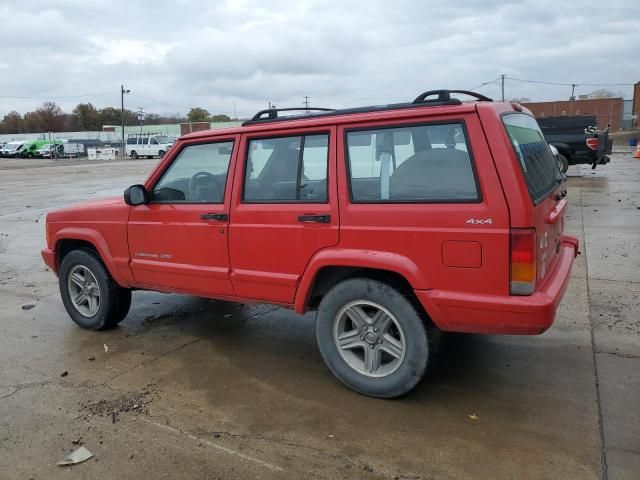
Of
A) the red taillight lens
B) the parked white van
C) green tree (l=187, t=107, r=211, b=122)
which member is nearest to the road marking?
the red taillight lens

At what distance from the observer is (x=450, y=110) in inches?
124

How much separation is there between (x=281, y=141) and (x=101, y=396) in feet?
7.09

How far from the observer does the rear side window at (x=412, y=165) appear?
10.3 feet

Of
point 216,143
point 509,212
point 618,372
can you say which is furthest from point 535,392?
point 216,143

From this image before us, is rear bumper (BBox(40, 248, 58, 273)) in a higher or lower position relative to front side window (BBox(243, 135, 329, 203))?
lower

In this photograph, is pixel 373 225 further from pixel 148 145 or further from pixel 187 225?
pixel 148 145

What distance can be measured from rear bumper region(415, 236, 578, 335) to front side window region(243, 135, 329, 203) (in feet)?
3.37

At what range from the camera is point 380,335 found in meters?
3.43

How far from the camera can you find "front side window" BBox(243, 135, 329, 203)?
11.8ft

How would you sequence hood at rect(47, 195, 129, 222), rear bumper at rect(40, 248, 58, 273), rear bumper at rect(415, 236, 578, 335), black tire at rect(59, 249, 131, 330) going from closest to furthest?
rear bumper at rect(415, 236, 578, 335) < hood at rect(47, 195, 129, 222) < black tire at rect(59, 249, 131, 330) < rear bumper at rect(40, 248, 58, 273)

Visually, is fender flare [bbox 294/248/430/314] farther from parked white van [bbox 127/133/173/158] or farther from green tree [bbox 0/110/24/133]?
green tree [bbox 0/110/24/133]

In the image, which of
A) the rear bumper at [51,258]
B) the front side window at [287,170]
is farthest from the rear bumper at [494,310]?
the rear bumper at [51,258]

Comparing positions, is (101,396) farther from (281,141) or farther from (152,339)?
(281,141)

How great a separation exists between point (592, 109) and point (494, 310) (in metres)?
84.0
